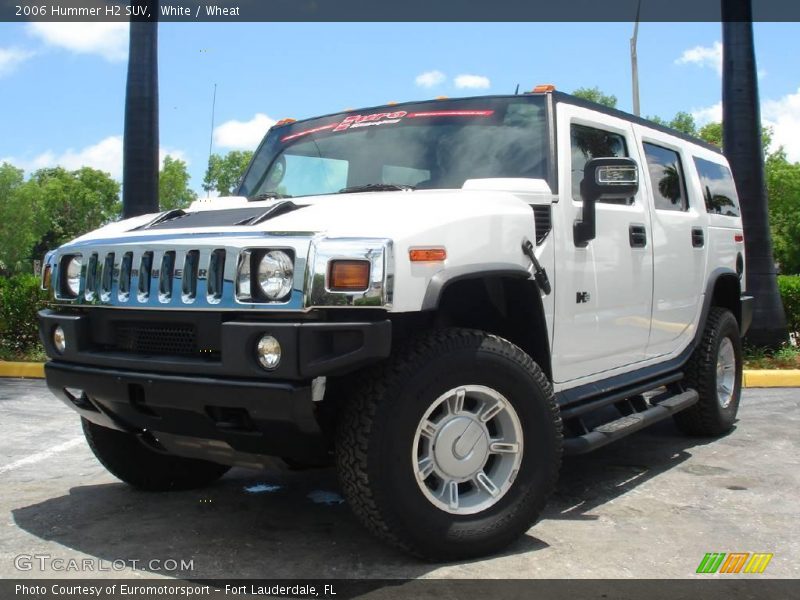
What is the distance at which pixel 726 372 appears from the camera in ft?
19.5

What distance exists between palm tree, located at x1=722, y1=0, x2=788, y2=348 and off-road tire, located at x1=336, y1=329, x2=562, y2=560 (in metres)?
6.65

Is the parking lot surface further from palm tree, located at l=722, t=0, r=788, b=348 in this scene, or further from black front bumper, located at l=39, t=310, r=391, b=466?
palm tree, located at l=722, t=0, r=788, b=348

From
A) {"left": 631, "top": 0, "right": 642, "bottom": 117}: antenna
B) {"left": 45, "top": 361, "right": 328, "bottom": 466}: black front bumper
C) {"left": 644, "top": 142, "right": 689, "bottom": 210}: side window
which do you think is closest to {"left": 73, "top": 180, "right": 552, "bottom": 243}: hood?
{"left": 45, "top": 361, "right": 328, "bottom": 466}: black front bumper

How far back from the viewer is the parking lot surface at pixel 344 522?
10.4ft

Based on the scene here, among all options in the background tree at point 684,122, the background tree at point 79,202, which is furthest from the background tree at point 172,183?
the background tree at point 684,122

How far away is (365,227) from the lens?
2.96m

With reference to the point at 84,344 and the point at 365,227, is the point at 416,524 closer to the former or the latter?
the point at 365,227

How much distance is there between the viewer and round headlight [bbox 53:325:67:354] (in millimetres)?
3502

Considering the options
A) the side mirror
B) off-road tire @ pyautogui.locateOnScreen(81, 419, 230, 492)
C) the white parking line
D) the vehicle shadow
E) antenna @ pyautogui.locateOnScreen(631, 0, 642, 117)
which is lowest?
the vehicle shadow

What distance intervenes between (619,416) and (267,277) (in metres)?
2.56

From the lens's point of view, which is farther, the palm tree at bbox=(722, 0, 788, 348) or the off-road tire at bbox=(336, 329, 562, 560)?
the palm tree at bbox=(722, 0, 788, 348)

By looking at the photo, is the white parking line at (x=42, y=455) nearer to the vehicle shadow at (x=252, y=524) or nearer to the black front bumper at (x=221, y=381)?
the vehicle shadow at (x=252, y=524)

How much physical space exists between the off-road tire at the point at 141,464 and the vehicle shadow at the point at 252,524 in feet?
0.22

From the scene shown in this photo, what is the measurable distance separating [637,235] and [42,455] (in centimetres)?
399
